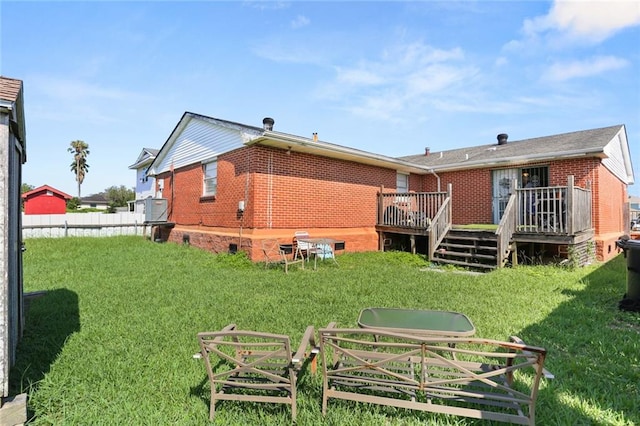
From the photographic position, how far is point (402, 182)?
13508 mm

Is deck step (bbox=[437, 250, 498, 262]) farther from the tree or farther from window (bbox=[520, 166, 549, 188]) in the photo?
the tree

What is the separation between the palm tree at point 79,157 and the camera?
169ft

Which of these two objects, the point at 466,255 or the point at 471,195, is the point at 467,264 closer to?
the point at 466,255

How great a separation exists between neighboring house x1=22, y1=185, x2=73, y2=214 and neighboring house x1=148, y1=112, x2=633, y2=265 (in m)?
17.9

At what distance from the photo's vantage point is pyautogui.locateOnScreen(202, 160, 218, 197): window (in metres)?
11.3

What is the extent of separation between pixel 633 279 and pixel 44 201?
33.2 meters

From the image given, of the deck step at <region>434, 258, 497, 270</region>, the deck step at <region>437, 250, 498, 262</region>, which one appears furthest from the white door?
the deck step at <region>434, 258, 497, 270</region>

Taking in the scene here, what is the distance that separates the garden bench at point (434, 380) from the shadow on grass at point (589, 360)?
27 centimetres

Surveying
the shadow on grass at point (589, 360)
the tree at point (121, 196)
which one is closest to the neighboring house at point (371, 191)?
the shadow on grass at point (589, 360)

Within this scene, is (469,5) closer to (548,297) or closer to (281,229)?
Result: (548,297)

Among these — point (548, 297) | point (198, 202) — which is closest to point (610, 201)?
point (548, 297)

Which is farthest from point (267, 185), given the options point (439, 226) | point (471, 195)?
point (471, 195)

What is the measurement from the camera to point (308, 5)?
8414mm

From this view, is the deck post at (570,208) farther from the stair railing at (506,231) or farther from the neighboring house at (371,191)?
the stair railing at (506,231)
